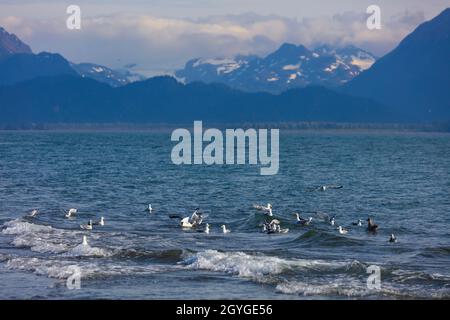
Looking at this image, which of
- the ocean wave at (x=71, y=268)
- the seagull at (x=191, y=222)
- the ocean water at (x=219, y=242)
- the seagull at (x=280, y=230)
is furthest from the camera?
the seagull at (x=191, y=222)

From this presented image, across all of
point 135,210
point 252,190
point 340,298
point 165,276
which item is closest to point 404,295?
point 340,298

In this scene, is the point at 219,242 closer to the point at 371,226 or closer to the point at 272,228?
the point at 272,228

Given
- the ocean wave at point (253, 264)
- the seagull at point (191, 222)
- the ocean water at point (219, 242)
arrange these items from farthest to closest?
the seagull at point (191, 222), the ocean wave at point (253, 264), the ocean water at point (219, 242)

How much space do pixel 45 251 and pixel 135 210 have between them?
43.9ft

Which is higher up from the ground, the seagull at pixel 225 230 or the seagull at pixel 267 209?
the seagull at pixel 267 209

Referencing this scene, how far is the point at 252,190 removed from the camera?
171 feet

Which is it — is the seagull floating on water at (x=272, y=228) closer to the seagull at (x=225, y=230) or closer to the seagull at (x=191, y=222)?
the seagull at (x=225, y=230)

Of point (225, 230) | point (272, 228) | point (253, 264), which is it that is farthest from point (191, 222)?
point (253, 264)

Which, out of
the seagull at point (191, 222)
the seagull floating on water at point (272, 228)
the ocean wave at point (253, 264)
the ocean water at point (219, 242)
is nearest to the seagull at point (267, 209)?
the ocean water at point (219, 242)

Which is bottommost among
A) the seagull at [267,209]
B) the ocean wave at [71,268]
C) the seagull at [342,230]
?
the seagull at [342,230]

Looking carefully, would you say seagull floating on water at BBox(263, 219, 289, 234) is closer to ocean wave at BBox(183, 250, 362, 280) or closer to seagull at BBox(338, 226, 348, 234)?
seagull at BBox(338, 226, 348, 234)

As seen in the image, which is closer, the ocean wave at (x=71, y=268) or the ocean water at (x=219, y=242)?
the ocean water at (x=219, y=242)

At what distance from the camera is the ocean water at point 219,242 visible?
66.2 feet
